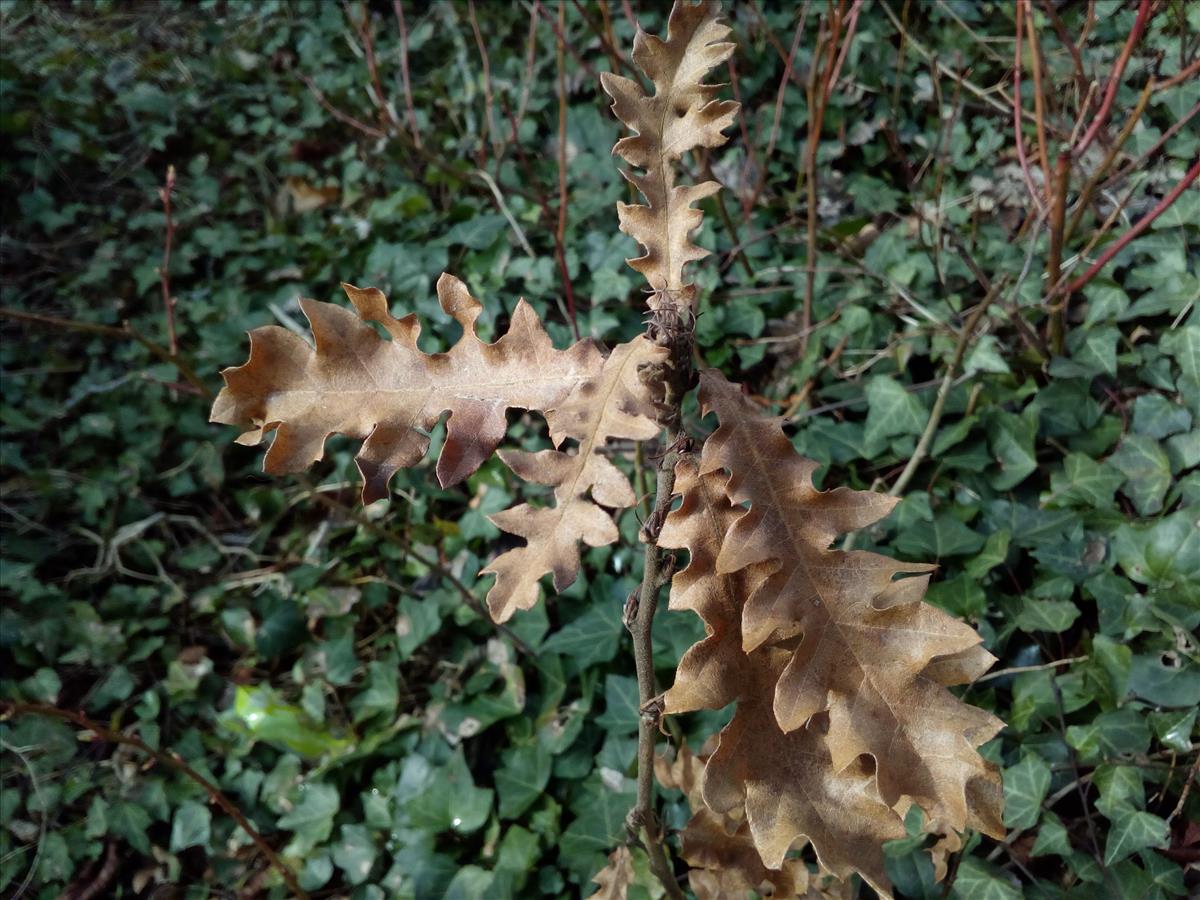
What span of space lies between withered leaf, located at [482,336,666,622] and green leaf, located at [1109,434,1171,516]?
121 cm

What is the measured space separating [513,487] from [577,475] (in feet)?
3.95

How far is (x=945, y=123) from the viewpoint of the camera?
2.32 m

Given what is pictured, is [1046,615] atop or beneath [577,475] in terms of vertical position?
beneath

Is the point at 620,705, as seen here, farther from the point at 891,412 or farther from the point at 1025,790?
the point at 891,412

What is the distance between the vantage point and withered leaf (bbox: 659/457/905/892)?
816mm

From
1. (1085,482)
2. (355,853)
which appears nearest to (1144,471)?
(1085,482)

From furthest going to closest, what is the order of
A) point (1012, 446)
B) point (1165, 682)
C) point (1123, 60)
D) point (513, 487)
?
point (513, 487) < point (1012, 446) < point (1123, 60) < point (1165, 682)

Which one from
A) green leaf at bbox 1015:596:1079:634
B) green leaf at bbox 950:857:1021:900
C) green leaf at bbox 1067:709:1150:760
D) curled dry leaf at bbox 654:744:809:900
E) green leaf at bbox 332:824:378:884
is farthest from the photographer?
green leaf at bbox 332:824:378:884

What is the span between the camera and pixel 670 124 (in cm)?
87

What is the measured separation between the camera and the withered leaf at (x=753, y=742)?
2.68 feet

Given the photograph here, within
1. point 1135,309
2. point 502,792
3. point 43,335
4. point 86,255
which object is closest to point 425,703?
point 502,792

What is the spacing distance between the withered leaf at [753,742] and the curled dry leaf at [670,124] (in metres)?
0.22

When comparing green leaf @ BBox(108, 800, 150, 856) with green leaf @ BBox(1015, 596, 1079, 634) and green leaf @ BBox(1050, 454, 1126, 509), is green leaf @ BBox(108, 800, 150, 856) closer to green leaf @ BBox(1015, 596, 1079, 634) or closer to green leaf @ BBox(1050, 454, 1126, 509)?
green leaf @ BBox(1015, 596, 1079, 634)

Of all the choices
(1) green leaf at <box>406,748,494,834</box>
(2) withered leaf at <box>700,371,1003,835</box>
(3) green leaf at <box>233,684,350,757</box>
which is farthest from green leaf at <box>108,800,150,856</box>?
(2) withered leaf at <box>700,371,1003,835</box>
